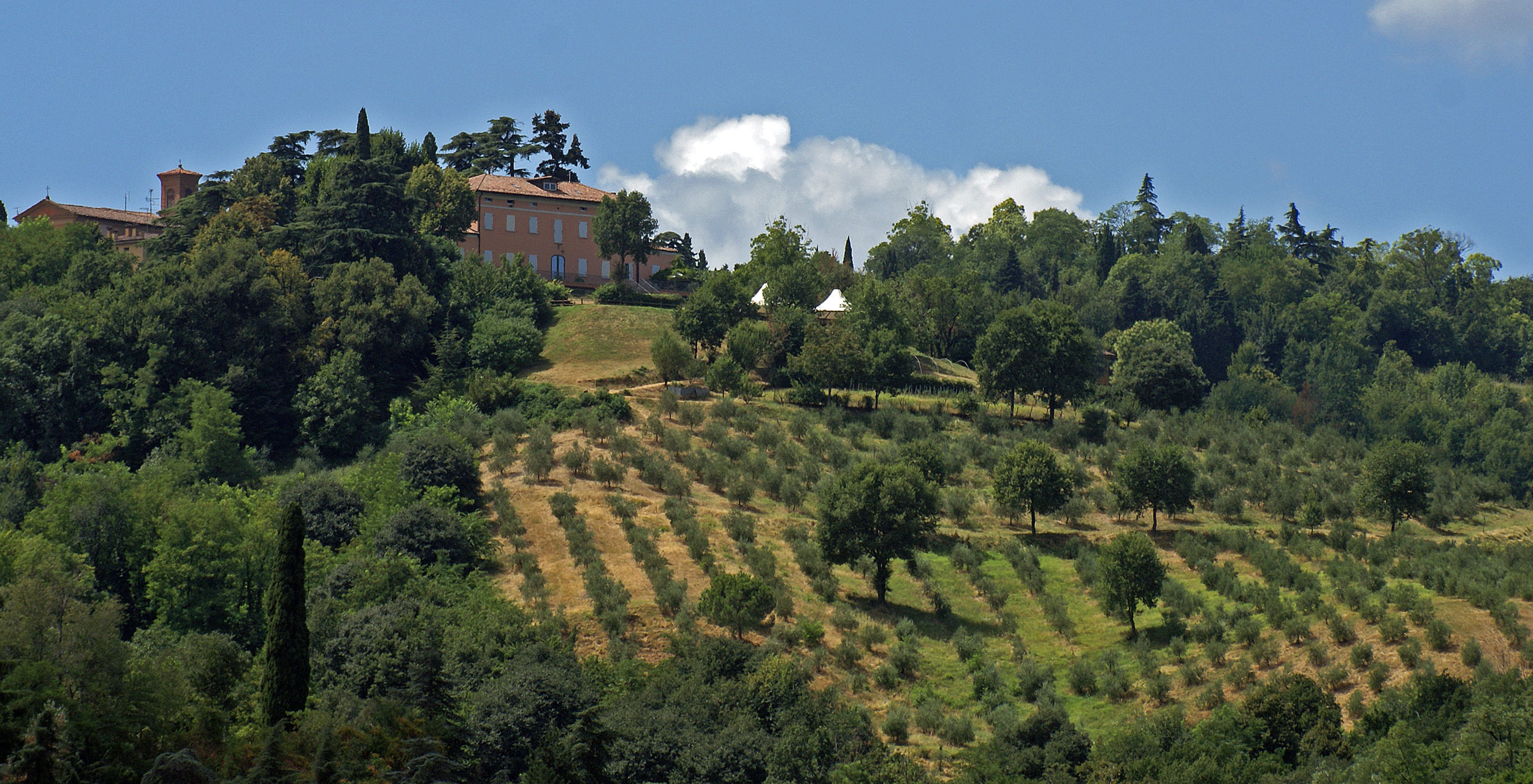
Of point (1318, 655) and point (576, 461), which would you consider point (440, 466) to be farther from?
point (1318, 655)

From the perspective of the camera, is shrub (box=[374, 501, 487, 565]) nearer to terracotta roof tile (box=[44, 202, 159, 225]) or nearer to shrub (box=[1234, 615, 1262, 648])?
shrub (box=[1234, 615, 1262, 648])

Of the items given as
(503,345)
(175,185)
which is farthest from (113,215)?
(503,345)

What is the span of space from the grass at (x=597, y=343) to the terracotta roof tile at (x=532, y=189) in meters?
12.8

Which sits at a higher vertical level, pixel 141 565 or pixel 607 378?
pixel 607 378

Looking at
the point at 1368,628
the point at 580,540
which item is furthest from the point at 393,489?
the point at 1368,628

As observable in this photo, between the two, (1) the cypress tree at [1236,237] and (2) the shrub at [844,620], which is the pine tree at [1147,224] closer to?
(1) the cypress tree at [1236,237]

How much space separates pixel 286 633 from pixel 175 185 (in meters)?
90.5

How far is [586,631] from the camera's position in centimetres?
3741

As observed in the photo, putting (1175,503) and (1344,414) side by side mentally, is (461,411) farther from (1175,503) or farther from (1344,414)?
(1344,414)

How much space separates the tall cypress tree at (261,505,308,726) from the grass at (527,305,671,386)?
28.6 meters

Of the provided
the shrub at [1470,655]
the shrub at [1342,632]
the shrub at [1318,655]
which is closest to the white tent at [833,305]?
the shrub at [1342,632]

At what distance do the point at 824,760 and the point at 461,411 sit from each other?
1189 inches

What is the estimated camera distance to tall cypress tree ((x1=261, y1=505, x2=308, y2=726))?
101 ft

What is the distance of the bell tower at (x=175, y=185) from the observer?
109062mm
